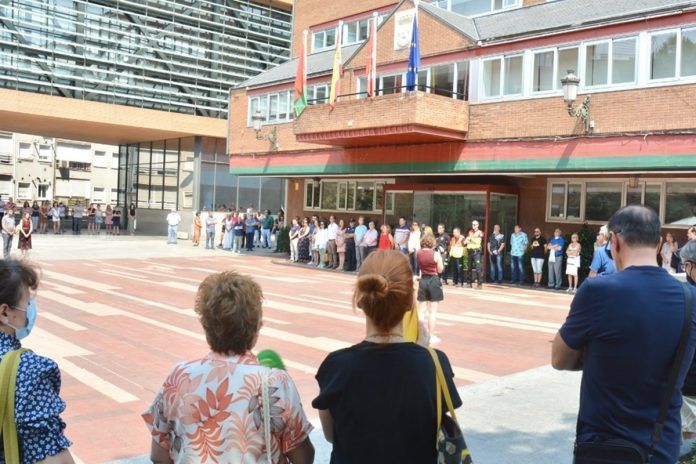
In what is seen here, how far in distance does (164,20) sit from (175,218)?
39.5ft

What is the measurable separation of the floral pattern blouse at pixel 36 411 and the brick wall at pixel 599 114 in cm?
1609

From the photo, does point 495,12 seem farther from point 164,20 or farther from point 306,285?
point 164,20

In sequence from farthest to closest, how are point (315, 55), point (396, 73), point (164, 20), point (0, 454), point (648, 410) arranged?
point (164, 20), point (315, 55), point (396, 73), point (648, 410), point (0, 454)

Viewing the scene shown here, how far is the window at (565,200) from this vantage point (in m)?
19.7

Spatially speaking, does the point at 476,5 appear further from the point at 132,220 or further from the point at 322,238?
the point at 132,220

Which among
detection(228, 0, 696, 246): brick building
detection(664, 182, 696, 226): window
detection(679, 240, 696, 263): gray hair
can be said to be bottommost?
detection(679, 240, 696, 263): gray hair

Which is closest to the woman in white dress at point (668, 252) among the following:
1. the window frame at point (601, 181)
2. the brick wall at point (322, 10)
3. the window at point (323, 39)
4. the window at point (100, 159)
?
the window frame at point (601, 181)

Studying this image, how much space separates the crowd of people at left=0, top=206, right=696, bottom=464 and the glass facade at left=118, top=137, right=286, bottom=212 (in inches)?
1325

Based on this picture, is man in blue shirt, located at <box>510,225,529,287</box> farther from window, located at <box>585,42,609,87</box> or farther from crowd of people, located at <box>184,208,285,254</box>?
crowd of people, located at <box>184,208,285,254</box>

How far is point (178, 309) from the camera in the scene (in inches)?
475

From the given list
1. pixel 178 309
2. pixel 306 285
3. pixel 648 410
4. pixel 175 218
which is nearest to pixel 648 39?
pixel 306 285

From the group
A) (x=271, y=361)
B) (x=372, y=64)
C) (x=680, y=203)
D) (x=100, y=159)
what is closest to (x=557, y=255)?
(x=680, y=203)

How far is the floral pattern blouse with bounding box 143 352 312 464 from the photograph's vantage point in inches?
93.5

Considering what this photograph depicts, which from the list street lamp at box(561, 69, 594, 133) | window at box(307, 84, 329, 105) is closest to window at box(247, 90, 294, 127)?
window at box(307, 84, 329, 105)
